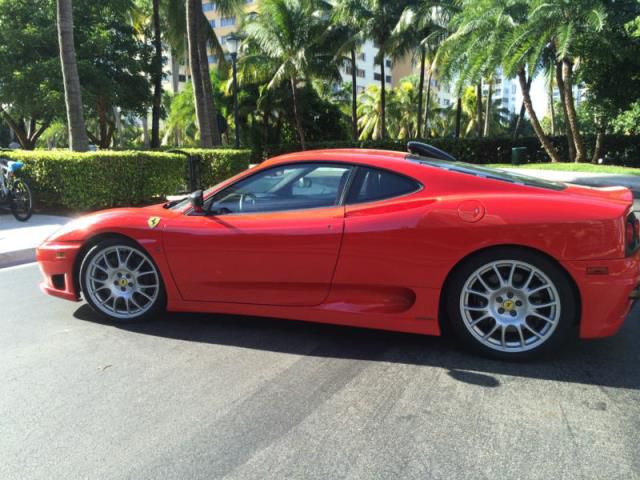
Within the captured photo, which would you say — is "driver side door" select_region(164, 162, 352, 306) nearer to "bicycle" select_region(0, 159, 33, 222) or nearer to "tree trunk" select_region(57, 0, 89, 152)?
"bicycle" select_region(0, 159, 33, 222)

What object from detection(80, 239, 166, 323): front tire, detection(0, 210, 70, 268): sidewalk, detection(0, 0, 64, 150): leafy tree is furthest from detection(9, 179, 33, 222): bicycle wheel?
detection(0, 0, 64, 150): leafy tree

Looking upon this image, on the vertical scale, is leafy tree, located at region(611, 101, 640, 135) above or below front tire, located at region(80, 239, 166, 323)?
above

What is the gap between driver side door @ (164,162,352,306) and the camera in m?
3.57

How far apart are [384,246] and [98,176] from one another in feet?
26.8

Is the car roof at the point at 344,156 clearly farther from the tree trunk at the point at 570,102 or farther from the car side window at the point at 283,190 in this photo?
the tree trunk at the point at 570,102

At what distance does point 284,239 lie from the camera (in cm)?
361

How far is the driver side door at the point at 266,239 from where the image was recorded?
3572 millimetres

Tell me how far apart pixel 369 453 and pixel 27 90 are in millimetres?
21224

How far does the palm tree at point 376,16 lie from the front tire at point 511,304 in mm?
28307

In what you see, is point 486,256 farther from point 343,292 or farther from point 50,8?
point 50,8

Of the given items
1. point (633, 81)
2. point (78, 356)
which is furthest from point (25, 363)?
point (633, 81)

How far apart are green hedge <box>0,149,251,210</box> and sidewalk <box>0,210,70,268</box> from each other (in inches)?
22.2

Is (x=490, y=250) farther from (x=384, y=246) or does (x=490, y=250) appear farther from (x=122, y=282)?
(x=122, y=282)

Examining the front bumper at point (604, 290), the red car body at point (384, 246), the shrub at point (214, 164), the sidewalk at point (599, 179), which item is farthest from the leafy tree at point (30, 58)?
the front bumper at point (604, 290)
